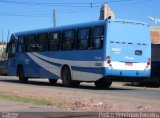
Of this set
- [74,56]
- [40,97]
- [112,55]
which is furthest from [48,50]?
[40,97]

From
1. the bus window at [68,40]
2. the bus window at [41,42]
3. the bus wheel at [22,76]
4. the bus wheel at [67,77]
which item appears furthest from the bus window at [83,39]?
the bus wheel at [22,76]

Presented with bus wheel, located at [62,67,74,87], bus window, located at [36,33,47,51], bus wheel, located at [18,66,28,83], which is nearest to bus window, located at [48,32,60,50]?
bus window, located at [36,33,47,51]

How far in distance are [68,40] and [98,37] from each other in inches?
111

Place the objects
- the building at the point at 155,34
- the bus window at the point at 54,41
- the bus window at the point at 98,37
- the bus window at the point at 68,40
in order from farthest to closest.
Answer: the building at the point at 155,34 < the bus window at the point at 54,41 < the bus window at the point at 68,40 < the bus window at the point at 98,37

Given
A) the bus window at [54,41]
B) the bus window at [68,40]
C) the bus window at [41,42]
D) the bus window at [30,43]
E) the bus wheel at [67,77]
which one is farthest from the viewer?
the bus window at [30,43]

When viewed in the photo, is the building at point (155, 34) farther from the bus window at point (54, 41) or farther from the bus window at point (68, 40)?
the bus window at point (68, 40)

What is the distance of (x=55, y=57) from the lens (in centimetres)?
2880

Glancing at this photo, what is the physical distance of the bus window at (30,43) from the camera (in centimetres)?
3129

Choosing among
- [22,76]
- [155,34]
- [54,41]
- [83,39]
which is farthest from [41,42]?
[155,34]

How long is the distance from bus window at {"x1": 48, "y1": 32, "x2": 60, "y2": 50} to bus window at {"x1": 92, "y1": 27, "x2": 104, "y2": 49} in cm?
359

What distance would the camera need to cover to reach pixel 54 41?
2905cm

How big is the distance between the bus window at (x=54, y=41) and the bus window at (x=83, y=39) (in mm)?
2167

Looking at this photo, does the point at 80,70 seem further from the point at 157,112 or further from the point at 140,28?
the point at 157,112

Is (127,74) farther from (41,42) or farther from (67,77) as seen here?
(41,42)
